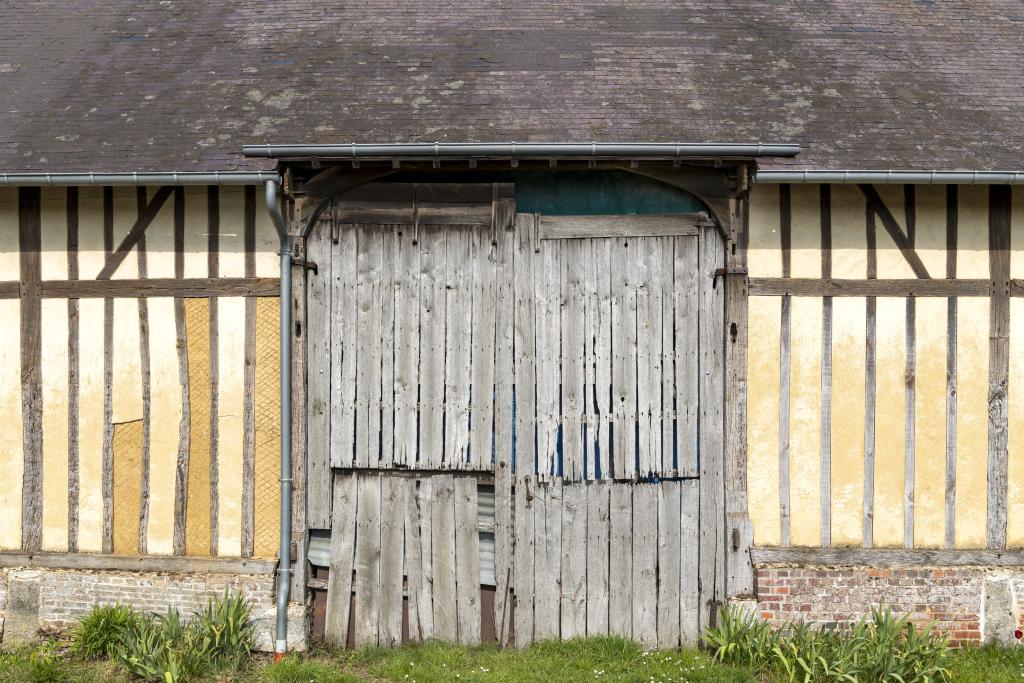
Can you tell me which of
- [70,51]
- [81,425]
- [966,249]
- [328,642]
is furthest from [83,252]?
[966,249]

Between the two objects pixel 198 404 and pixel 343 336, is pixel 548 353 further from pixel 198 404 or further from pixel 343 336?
pixel 198 404

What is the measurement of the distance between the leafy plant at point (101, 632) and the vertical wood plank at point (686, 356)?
3.71 metres

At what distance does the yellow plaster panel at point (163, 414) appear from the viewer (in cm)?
547

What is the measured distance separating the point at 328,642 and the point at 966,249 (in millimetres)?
4956

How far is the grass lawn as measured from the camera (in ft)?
15.8

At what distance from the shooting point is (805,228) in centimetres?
539

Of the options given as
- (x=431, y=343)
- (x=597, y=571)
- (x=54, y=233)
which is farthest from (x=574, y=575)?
(x=54, y=233)

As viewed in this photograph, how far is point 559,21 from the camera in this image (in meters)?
6.89

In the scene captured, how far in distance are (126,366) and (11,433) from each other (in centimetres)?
93

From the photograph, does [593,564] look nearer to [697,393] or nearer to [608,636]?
[608,636]

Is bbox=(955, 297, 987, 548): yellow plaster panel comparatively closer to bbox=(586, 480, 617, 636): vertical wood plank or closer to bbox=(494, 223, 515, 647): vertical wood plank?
bbox=(586, 480, 617, 636): vertical wood plank

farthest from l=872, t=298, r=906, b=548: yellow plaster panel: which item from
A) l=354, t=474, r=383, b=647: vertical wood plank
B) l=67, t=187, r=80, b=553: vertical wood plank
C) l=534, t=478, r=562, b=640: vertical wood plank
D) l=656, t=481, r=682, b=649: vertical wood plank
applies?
l=67, t=187, r=80, b=553: vertical wood plank

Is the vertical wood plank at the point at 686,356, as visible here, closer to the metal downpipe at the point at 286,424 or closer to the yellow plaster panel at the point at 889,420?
the yellow plaster panel at the point at 889,420

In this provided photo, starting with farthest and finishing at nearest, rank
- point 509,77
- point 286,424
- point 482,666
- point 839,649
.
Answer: point 509,77
point 286,424
point 482,666
point 839,649
